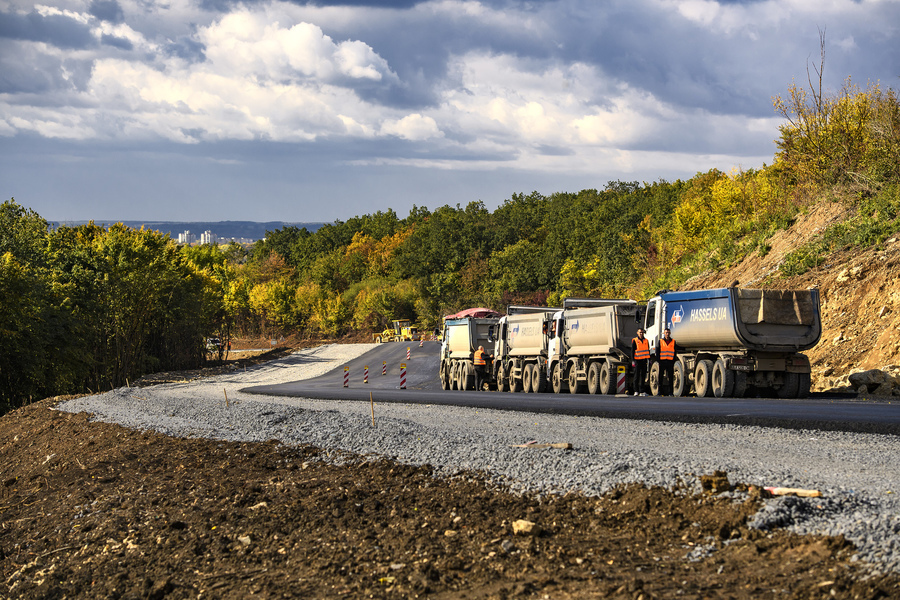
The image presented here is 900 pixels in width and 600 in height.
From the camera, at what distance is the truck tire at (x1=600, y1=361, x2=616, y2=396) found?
27078mm

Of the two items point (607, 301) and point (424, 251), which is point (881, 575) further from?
point (424, 251)

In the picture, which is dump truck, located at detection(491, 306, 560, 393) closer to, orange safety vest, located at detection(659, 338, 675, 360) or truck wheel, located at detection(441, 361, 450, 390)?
truck wheel, located at detection(441, 361, 450, 390)

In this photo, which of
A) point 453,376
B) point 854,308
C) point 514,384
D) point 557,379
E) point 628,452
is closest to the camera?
point 628,452

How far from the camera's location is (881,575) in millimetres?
5309

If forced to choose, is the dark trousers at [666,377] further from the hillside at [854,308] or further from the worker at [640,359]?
the hillside at [854,308]

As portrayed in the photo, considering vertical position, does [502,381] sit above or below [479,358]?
below

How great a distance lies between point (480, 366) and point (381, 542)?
2893 centimetres

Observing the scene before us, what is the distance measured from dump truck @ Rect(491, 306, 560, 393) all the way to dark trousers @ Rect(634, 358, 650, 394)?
5.77 meters

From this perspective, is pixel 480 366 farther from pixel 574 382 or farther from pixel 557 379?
pixel 574 382

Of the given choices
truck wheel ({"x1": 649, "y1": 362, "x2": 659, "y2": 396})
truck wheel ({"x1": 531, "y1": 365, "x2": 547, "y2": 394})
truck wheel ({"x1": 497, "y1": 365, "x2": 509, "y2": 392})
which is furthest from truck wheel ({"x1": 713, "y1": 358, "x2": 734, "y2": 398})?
truck wheel ({"x1": 497, "y1": 365, "x2": 509, "y2": 392})

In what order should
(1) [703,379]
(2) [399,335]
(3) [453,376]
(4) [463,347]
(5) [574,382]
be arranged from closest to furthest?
(1) [703,379], (5) [574,382], (4) [463,347], (3) [453,376], (2) [399,335]

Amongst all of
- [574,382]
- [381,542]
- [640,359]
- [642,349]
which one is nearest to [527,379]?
[574,382]

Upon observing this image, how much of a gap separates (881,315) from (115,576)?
2498 cm

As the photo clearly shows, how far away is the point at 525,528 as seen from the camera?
734 centimetres
